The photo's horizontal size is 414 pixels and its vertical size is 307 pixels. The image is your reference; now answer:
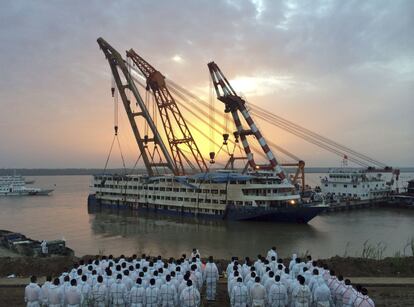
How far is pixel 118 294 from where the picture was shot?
10359 millimetres

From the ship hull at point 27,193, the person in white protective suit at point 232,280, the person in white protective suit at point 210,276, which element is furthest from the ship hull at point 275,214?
the ship hull at point 27,193

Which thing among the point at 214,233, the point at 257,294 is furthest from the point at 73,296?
the point at 214,233

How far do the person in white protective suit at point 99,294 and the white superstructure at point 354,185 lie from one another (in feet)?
175

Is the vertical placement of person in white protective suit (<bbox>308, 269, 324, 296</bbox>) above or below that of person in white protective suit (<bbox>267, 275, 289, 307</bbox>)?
above

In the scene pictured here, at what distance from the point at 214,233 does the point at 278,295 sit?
26685mm

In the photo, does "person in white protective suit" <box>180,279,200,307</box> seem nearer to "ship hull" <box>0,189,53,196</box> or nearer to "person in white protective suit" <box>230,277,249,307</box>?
"person in white protective suit" <box>230,277,249,307</box>

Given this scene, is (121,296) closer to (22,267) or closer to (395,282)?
(22,267)

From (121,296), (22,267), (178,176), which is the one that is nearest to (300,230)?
(178,176)

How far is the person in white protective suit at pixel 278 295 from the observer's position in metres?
9.95

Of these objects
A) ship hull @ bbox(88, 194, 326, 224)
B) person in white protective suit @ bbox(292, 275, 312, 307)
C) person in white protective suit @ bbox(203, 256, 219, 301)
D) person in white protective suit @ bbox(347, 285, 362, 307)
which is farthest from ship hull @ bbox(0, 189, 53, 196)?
person in white protective suit @ bbox(347, 285, 362, 307)

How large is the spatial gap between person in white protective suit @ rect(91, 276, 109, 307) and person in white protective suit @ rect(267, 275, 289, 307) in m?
4.09

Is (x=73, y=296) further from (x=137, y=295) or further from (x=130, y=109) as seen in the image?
(x=130, y=109)

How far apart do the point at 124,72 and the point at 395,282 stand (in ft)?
143

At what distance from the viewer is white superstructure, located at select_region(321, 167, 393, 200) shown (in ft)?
201
